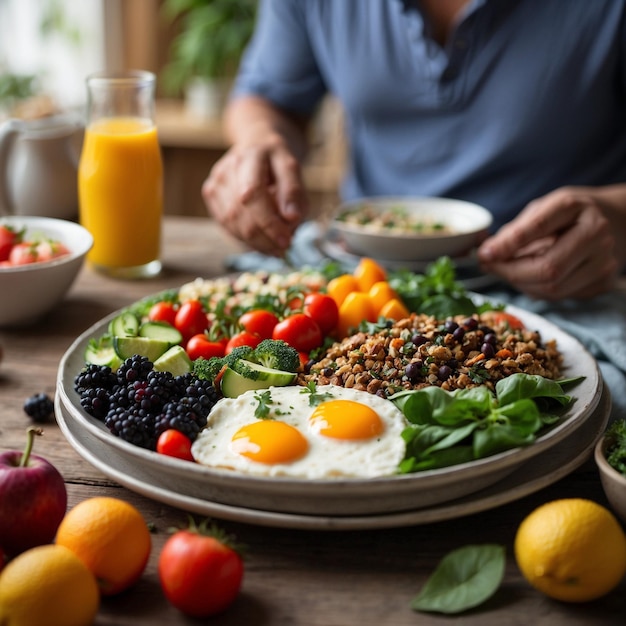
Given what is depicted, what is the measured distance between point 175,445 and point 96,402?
20 cm

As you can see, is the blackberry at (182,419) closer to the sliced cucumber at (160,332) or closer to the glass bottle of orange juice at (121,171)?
the sliced cucumber at (160,332)

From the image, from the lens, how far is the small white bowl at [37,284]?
1.79 metres

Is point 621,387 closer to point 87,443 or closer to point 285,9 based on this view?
point 87,443

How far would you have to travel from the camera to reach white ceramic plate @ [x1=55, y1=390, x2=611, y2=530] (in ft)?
3.54

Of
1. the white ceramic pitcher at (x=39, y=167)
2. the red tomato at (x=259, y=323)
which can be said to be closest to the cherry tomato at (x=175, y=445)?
the red tomato at (x=259, y=323)

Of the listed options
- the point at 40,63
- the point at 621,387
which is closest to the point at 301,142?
the point at 621,387

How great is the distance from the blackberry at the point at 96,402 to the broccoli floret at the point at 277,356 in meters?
0.25

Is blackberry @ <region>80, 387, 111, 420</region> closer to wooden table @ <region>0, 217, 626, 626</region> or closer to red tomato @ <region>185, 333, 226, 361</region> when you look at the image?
wooden table @ <region>0, 217, 626, 626</region>

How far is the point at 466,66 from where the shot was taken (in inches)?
95.1

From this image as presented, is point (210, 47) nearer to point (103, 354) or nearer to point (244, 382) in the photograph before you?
point (103, 354)

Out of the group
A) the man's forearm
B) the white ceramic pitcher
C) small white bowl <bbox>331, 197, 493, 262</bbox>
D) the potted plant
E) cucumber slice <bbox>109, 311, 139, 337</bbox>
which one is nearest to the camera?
cucumber slice <bbox>109, 311, 139, 337</bbox>

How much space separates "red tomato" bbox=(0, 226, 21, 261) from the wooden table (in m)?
0.60

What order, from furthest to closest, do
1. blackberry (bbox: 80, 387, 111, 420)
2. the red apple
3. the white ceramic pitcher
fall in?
the white ceramic pitcher
blackberry (bbox: 80, 387, 111, 420)
the red apple

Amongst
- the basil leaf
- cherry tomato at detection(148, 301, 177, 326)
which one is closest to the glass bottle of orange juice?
cherry tomato at detection(148, 301, 177, 326)
